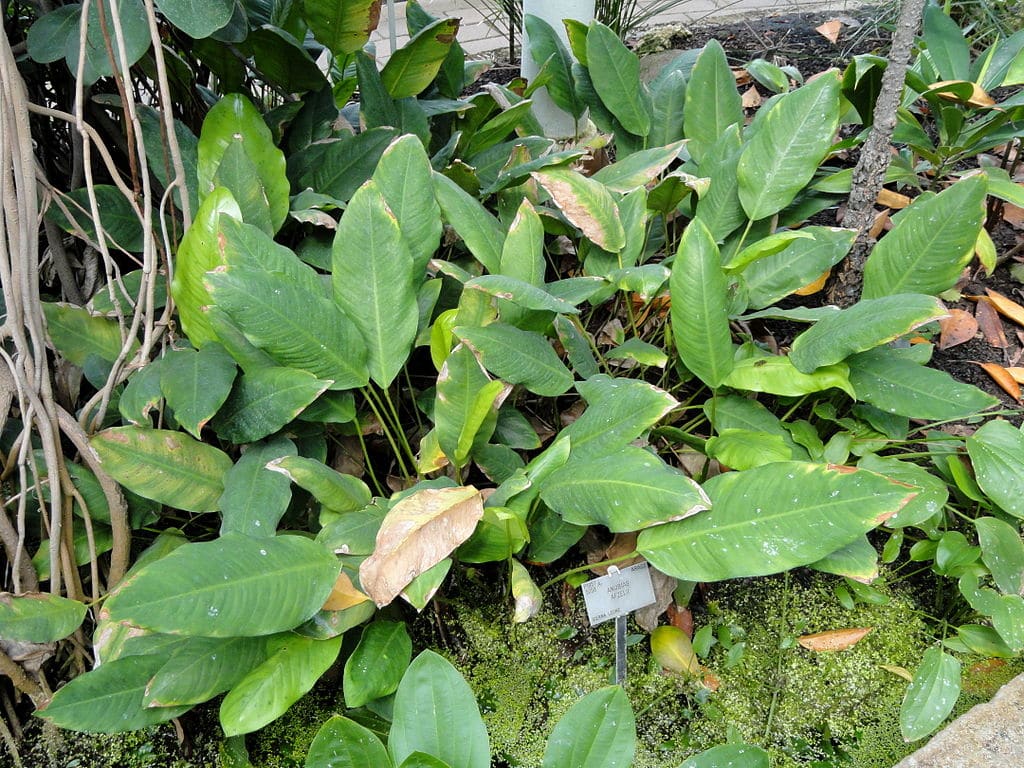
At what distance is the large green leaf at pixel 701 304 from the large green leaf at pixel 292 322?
A: 14.8 inches

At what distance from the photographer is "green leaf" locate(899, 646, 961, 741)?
0.98 meters

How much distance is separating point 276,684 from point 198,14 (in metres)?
0.79

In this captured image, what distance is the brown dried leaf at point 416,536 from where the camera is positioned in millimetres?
886

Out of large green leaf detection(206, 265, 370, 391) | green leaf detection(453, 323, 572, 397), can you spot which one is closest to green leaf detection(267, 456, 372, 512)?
large green leaf detection(206, 265, 370, 391)

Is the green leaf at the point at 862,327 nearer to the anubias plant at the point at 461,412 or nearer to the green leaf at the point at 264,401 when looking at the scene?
the anubias plant at the point at 461,412

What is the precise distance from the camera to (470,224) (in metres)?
1.21

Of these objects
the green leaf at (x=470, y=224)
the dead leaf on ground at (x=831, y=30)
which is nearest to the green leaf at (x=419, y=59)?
the green leaf at (x=470, y=224)

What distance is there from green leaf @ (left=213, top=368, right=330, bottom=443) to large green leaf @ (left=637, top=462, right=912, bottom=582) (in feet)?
1.54

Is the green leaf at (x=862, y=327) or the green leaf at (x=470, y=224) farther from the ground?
the green leaf at (x=470, y=224)

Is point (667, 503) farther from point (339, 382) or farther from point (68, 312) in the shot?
point (68, 312)

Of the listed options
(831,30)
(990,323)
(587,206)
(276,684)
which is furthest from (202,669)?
(831,30)

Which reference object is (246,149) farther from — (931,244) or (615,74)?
(931,244)

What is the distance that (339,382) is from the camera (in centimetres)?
109

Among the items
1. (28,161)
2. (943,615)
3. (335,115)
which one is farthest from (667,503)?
(335,115)
